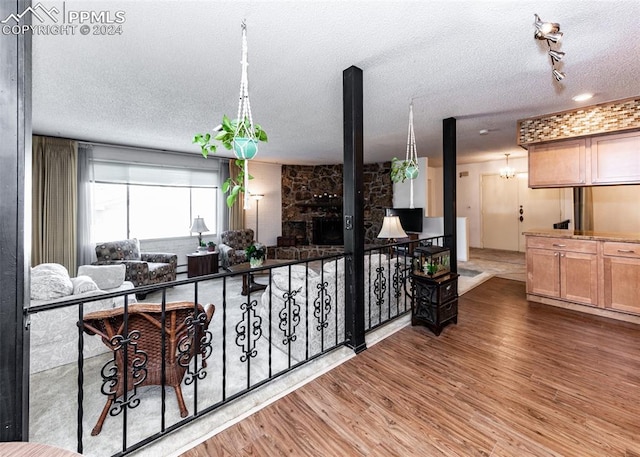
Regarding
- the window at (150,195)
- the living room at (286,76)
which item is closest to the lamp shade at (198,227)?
the window at (150,195)

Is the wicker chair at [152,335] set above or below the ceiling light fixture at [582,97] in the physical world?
below

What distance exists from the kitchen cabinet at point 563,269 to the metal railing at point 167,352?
1.85 m

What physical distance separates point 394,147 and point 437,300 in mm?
3770

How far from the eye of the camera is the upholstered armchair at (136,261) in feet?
13.9

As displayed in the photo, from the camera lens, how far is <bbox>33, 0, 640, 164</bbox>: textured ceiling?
1664 millimetres

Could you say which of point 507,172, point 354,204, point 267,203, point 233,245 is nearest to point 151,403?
point 354,204

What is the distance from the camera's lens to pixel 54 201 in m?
4.45

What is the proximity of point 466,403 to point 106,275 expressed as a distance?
155 inches

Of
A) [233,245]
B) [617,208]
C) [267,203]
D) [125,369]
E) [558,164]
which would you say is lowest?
[125,369]

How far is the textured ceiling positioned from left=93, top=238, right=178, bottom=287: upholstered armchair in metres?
1.86

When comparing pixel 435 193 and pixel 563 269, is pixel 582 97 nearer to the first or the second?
pixel 563 269

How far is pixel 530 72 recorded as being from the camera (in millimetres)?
2436

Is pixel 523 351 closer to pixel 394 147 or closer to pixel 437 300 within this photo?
pixel 437 300

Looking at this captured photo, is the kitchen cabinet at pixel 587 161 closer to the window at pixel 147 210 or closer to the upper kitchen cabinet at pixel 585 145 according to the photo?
the upper kitchen cabinet at pixel 585 145
